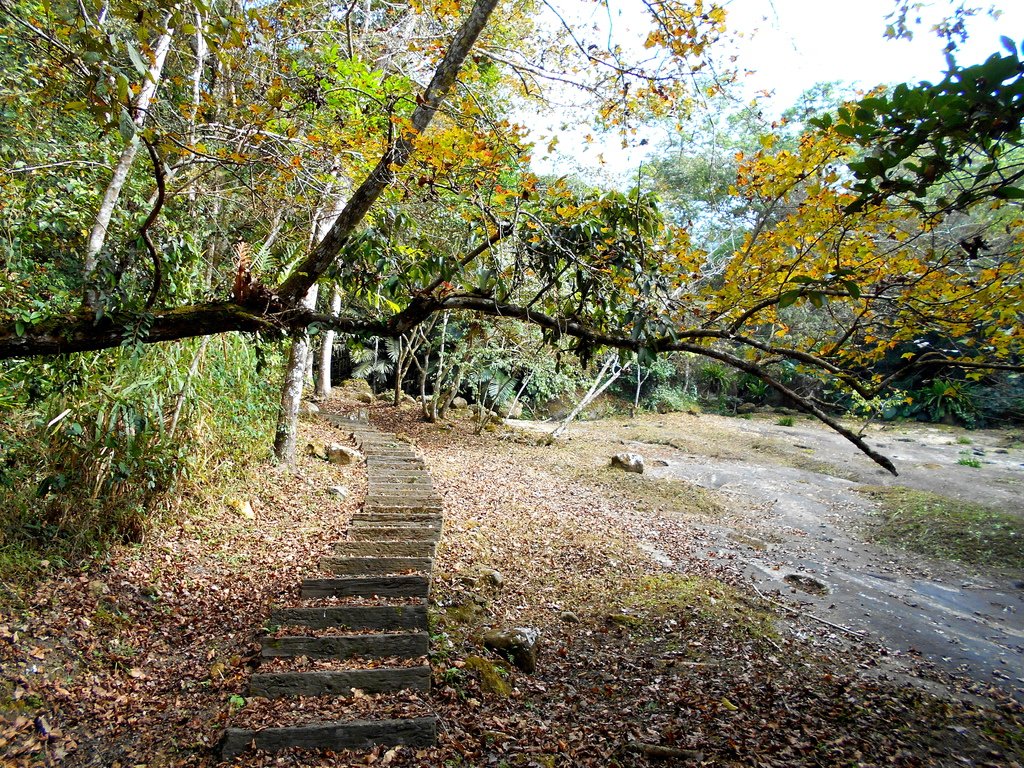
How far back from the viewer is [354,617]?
386 cm

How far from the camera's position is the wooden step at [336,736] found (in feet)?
9.48

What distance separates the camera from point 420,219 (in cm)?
770

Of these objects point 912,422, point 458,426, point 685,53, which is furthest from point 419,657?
point 912,422

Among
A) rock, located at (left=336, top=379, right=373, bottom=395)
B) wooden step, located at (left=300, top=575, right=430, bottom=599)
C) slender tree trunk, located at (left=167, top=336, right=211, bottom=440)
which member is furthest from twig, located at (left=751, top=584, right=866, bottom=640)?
rock, located at (left=336, top=379, right=373, bottom=395)

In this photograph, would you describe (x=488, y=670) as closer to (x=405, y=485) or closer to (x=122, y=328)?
(x=122, y=328)

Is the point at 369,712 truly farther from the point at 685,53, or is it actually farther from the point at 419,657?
the point at 685,53

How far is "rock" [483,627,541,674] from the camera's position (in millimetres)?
3961

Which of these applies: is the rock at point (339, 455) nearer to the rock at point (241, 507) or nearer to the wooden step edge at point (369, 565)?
the rock at point (241, 507)

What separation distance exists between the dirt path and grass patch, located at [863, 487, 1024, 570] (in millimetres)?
324

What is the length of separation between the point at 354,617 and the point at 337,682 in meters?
0.56

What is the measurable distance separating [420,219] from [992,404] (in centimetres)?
1663

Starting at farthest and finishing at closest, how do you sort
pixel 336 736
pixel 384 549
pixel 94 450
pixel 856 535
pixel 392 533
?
pixel 856 535 < pixel 392 533 < pixel 384 549 < pixel 94 450 < pixel 336 736

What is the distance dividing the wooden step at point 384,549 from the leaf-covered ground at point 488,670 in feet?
0.86

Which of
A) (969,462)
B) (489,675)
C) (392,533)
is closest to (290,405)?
(392,533)
